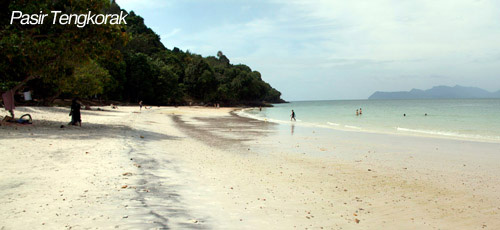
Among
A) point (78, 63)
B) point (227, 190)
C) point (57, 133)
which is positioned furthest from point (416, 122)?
point (57, 133)

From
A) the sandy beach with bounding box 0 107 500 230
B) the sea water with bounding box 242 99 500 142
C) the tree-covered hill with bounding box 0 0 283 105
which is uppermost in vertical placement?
the tree-covered hill with bounding box 0 0 283 105

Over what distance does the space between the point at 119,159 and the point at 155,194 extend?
3.82 m

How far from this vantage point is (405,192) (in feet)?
26.5

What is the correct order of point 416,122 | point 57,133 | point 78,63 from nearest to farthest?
point 57,133
point 78,63
point 416,122

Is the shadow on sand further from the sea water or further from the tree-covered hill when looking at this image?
the sea water

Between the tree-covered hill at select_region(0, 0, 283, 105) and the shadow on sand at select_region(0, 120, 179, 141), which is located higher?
the tree-covered hill at select_region(0, 0, 283, 105)

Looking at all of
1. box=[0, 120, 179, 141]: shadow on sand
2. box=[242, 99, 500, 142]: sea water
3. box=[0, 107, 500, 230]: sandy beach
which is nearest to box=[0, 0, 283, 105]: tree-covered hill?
box=[0, 120, 179, 141]: shadow on sand

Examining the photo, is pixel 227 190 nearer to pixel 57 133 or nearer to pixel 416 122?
pixel 57 133

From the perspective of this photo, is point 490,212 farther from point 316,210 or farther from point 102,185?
point 102,185

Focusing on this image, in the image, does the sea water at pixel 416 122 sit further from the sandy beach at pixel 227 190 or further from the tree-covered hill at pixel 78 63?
the tree-covered hill at pixel 78 63

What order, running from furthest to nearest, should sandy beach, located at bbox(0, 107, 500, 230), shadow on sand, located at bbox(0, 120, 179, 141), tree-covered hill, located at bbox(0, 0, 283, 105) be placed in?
tree-covered hill, located at bbox(0, 0, 283, 105) < shadow on sand, located at bbox(0, 120, 179, 141) < sandy beach, located at bbox(0, 107, 500, 230)

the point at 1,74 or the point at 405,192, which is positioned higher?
the point at 1,74

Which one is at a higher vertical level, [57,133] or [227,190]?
[57,133]

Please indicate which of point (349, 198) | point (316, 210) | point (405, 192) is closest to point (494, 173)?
point (405, 192)
